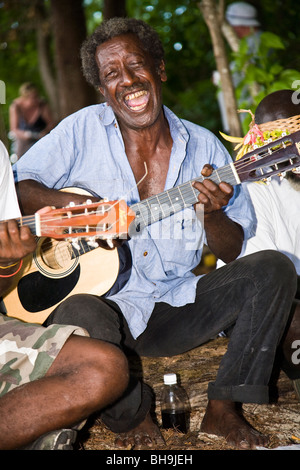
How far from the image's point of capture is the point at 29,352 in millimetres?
2496

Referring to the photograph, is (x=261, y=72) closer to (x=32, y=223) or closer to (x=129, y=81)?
(x=129, y=81)

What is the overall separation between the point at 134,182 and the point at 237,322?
974 millimetres

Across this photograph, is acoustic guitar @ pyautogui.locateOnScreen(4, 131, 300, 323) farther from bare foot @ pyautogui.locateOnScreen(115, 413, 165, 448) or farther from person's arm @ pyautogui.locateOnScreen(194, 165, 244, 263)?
bare foot @ pyautogui.locateOnScreen(115, 413, 165, 448)

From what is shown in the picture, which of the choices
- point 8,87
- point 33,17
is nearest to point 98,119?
point 33,17

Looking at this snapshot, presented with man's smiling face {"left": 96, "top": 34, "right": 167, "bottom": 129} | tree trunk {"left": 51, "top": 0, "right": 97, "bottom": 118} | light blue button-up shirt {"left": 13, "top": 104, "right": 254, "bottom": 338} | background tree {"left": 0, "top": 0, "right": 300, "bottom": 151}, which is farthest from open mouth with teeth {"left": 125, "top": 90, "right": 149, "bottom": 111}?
tree trunk {"left": 51, "top": 0, "right": 97, "bottom": 118}

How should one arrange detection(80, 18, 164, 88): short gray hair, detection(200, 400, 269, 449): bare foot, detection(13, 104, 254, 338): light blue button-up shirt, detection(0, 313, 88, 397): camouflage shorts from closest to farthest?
detection(0, 313, 88, 397): camouflage shorts → detection(200, 400, 269, 449): bare foot → detection(13, 104, 254, 338): light blue button-up shirt → detection(80, 18, 164, 88): short gray hair

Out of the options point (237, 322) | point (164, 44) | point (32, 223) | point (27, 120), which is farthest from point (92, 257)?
point (164, 44)

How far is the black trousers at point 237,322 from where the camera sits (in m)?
2.80

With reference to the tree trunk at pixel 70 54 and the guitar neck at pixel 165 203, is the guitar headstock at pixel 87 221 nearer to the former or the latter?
the guitar neck at pixel 165 203

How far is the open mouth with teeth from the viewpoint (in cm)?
339

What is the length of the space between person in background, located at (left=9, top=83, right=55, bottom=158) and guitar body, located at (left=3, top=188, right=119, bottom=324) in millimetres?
6744

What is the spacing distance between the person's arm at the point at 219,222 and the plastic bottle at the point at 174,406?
76 centimetres

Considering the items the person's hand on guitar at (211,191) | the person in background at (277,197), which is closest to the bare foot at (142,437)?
the person's hand on guitar at (211,191)

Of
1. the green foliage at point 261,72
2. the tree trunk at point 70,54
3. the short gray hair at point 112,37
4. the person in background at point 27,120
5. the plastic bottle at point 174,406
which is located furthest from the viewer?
the person in background at point 27,120
